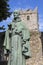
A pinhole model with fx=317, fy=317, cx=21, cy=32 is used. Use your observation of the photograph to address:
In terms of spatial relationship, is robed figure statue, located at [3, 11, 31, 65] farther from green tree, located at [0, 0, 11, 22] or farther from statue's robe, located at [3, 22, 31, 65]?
green tree, located at [0, 0, 11, 22]

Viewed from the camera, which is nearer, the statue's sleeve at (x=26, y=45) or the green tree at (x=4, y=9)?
the statue's sleeve at (x=26, y=45)

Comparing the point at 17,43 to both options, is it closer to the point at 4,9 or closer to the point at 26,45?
the point at 26,45

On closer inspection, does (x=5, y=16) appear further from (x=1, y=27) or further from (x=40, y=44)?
(x=40, y=44)

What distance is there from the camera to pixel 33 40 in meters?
34.4

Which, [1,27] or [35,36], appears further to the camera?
[35,36]

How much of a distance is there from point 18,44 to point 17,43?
0.04m

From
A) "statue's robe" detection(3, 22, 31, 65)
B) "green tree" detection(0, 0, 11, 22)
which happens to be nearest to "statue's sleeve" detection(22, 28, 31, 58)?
"statue's robe" detection(3, 22, 31, 65)

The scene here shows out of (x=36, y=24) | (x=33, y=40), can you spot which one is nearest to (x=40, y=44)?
(x=33, y=40)

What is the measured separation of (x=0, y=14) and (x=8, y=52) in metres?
11.7

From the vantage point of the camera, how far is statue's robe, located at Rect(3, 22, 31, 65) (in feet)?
24.4

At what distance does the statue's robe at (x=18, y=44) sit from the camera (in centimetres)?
743

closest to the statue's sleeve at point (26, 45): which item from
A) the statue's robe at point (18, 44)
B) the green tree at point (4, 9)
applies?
the statue's robe at point (18, 44)

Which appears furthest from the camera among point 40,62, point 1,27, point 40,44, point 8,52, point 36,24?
point 36,24

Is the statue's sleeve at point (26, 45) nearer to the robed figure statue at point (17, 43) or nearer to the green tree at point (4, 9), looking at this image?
the robed figure statue at point (17, 43)
